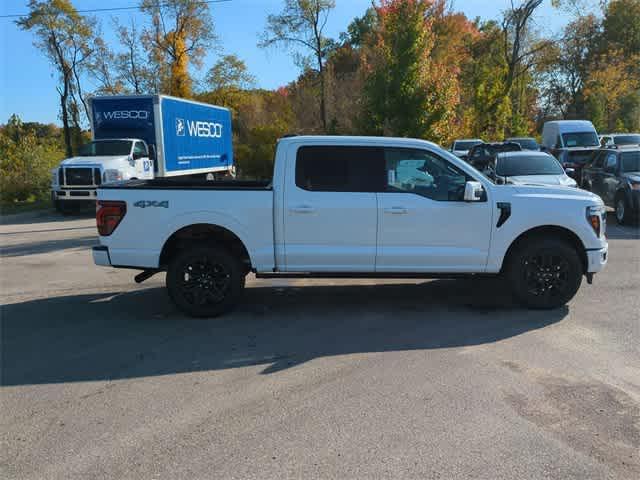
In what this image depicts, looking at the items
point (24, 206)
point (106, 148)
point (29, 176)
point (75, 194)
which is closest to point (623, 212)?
point (106, 148)

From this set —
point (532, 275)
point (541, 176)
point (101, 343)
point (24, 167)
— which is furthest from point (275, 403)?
point (24, 167)

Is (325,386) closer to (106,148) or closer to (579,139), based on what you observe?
(106,148)

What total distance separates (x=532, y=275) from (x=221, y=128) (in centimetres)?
1905

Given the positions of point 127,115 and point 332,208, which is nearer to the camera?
point 332,208

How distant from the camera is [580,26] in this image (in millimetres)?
40188

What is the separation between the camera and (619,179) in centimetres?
1334

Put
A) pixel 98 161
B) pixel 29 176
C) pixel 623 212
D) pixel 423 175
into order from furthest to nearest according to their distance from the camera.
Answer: pixel 29 176 → pixel 98 161 → pixel 623 212 → pixel 423 175

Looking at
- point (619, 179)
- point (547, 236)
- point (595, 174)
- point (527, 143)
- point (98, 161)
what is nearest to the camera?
point (547, 236)

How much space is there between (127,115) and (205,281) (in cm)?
1292

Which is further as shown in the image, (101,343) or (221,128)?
(221,128)

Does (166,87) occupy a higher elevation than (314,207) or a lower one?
higher

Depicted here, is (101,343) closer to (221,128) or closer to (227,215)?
(227,215)

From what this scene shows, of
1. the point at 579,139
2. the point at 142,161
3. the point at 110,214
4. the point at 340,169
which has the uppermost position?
the point at 579,139

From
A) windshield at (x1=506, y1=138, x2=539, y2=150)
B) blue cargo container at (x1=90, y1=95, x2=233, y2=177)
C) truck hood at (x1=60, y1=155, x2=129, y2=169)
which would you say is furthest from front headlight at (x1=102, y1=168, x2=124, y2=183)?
windshield at (x1=506, y1=138, x2=539, y2=150)
